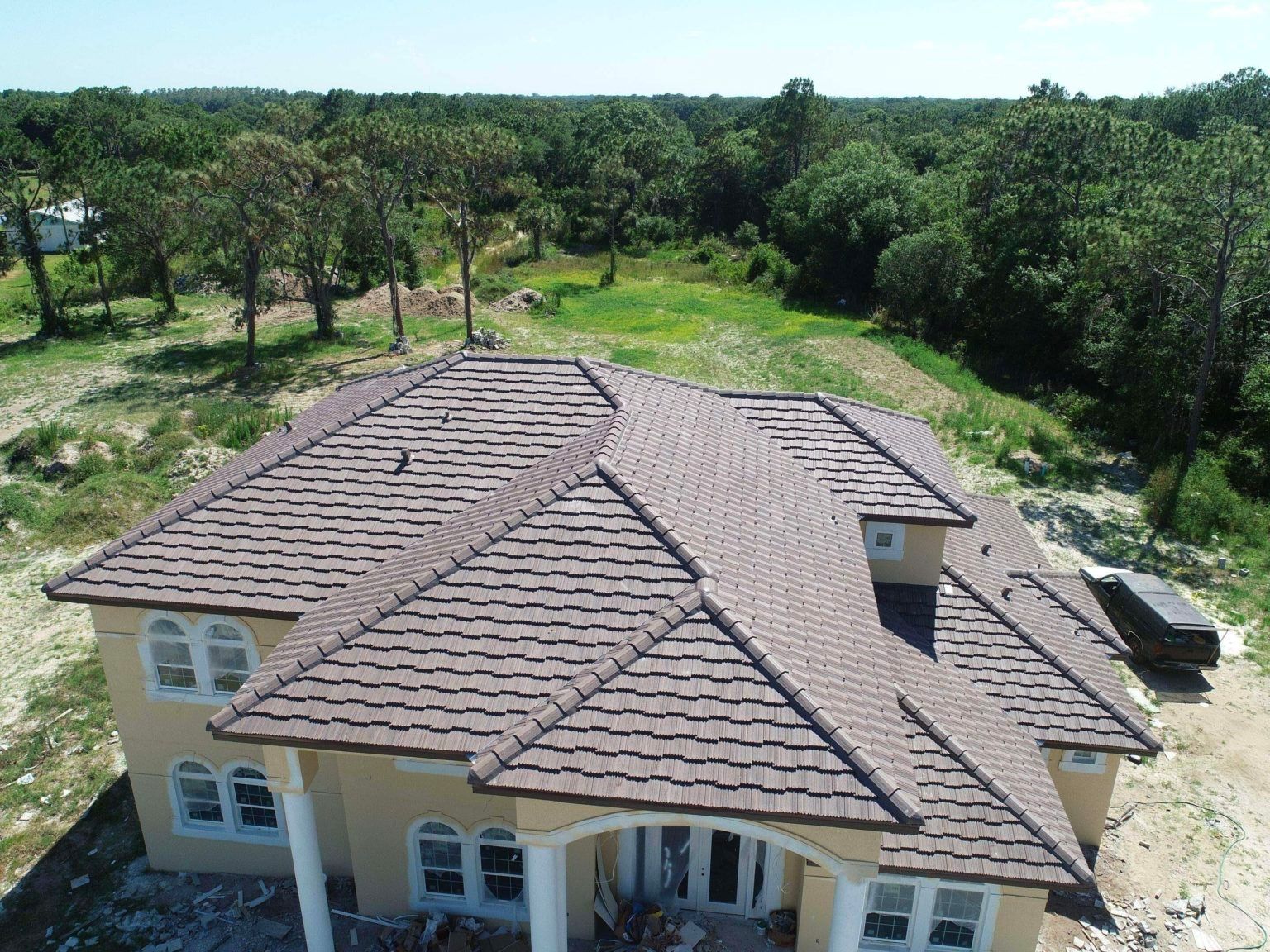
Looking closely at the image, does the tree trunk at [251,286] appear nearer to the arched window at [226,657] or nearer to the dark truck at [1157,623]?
the arched window at [226,657]

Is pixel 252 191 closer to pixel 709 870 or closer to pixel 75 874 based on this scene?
pixel 75 874

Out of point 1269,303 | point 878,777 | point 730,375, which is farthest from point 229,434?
point 1269,303

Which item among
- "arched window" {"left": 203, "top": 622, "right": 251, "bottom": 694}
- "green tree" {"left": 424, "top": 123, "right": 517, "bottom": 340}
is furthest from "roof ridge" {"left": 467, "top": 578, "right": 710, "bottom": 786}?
"green tree" {"left": 424, "top": 123, "right": 517, "bottom": 340}

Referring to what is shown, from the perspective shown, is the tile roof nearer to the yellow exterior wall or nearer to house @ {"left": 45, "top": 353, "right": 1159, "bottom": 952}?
house @ {"left": 45, "top": 353, "right": 1159, "bottom": 952}

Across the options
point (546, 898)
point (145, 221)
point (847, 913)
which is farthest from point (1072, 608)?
point (145, 221)

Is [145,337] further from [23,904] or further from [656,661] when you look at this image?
[656,661]

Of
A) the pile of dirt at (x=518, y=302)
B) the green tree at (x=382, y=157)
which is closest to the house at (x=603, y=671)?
the green tree at (x=382, y=157)
